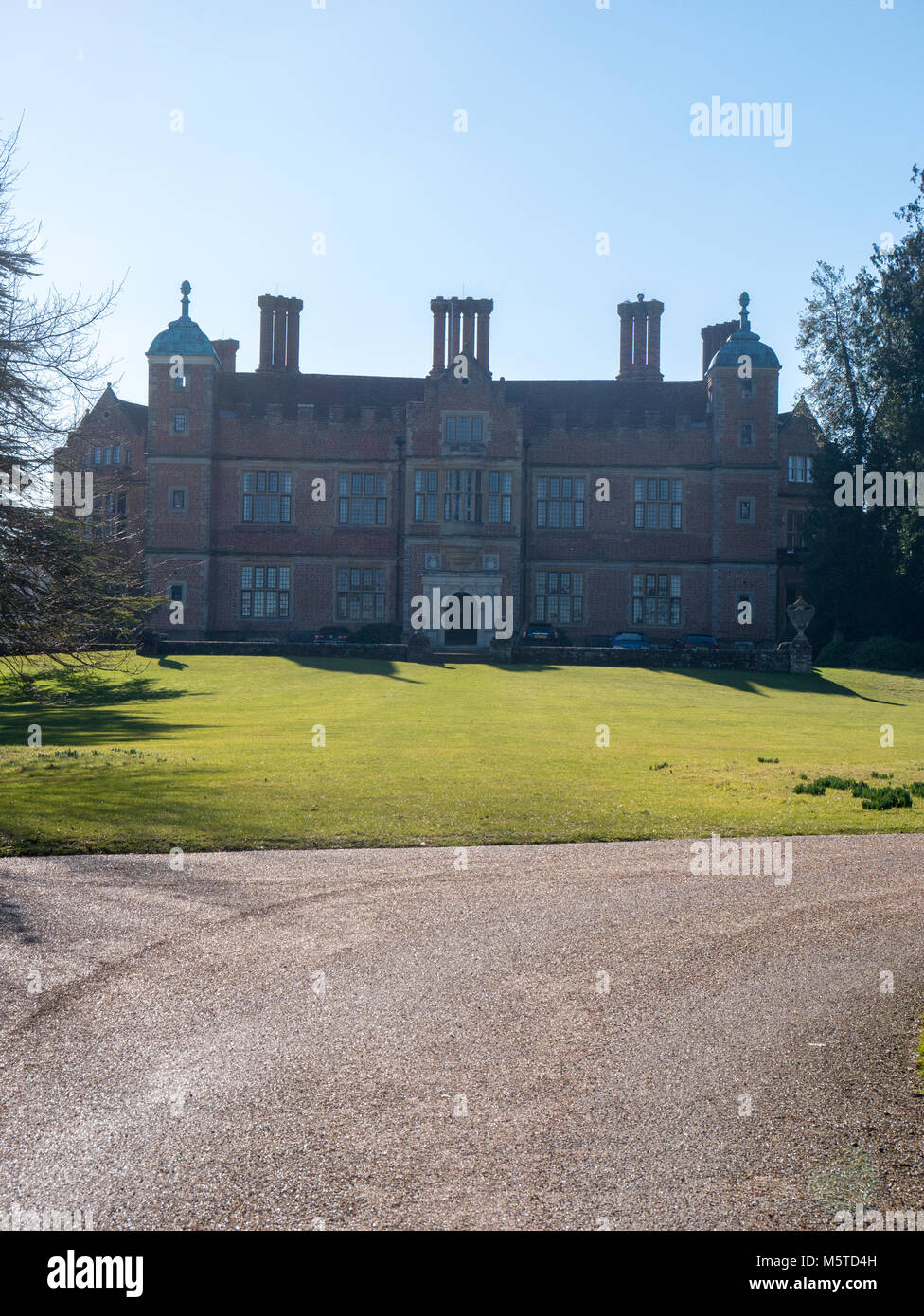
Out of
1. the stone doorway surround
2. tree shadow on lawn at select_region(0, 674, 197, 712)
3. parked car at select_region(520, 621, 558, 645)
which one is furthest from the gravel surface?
the stone doorway surround

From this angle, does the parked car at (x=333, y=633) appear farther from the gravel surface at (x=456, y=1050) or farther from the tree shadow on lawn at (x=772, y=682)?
the gravel surface at (x=456, y=1050)

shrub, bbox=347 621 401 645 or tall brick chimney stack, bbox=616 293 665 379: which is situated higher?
tall brick chimney stack, bbox=616 293 665 379

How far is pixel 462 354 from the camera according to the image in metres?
48.8

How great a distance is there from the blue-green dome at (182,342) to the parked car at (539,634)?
18.1m

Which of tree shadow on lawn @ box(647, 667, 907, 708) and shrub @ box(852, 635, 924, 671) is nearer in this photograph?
tree shadow on lawn @ box(647, 667, 907, 708)

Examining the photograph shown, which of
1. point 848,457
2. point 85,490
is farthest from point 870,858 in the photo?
point 848,457

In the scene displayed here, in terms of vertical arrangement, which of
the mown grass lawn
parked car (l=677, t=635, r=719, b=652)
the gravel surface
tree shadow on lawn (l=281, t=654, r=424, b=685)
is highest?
parked car (l=677, t=635, r=719, b=652)

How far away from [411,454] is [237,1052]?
142 ft

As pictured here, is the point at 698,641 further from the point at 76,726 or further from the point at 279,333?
the point at 76,726

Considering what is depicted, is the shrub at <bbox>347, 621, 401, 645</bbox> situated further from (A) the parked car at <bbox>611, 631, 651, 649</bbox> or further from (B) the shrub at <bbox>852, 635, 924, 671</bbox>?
(B) the shrub at <bbox>852, 635, 924, 671</bbox>

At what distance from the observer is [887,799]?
1275 centimetres

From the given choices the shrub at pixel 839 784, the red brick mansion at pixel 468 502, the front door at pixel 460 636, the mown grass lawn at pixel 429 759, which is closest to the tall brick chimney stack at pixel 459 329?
the red brick mansion at pixel 468 502

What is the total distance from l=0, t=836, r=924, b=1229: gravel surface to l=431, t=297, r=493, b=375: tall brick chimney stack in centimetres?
4393

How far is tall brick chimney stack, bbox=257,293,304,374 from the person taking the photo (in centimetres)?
5375
